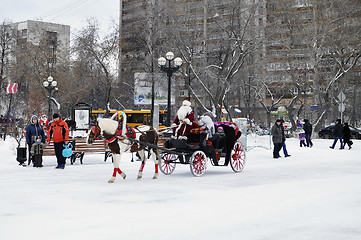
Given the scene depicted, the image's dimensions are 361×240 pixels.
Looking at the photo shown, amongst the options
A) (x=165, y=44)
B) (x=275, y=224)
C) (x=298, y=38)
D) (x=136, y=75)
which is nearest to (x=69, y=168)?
(x=275, y=224)

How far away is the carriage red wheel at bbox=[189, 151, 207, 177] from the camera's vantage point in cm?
1311

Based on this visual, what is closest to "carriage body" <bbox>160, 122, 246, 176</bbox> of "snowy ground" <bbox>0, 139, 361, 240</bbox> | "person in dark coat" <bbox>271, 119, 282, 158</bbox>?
"snowy ground" <bbox>0, 139, 361, 240</bbox>

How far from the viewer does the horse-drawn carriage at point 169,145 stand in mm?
12250

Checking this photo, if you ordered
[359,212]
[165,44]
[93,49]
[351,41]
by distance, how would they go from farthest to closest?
[93,49] < [351,41] < [165,44] < [359,212]

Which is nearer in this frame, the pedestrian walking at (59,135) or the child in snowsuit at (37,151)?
the pedestrian walking at (59,135)

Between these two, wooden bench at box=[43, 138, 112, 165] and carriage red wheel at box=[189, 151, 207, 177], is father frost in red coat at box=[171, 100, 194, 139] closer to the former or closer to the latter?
carriage red wheel at box=[189, 151, 207, 177]

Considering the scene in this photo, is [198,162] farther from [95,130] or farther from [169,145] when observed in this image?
[95,130]

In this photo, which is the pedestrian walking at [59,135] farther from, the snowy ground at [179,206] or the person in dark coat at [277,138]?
the person in dark coat at [277,138]

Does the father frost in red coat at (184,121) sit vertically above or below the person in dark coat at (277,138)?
above

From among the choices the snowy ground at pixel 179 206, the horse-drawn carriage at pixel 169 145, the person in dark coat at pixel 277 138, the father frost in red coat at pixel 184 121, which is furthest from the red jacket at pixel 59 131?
the person in dark coat at pixel 277 138

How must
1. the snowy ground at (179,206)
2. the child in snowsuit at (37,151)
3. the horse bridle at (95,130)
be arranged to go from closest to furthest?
the snowy ground at (179,206) < the horse bridle at (95,130) < the child in snowsuit at (37,151)

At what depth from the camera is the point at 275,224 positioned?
730cm

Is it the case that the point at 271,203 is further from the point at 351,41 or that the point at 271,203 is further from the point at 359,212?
the point at 351,41

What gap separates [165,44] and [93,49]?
13.4 meters
